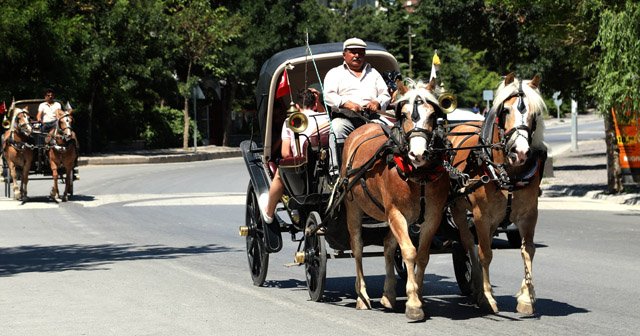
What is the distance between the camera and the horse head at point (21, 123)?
1089 inches

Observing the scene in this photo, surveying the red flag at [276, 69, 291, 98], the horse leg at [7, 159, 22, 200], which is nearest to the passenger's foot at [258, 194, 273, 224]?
the red flag at [276, 69, 291, 98]

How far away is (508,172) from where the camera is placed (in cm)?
1016

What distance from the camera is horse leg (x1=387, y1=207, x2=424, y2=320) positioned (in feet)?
32.4

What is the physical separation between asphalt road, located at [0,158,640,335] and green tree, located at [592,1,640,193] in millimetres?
2149

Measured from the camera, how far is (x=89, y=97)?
5181 cm

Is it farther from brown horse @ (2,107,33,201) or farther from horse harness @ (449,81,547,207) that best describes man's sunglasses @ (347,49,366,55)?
brown horse @ (2,107,33,201)

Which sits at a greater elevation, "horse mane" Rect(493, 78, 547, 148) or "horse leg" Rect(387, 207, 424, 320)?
"horse mane" Rect(493, 78, 547, 148)

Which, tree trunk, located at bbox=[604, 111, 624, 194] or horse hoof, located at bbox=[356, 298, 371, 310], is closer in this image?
horse hoof, located at bbox=[356, 298, 371, 310]

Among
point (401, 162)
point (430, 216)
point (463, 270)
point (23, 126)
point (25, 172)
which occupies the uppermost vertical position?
point (23, 126)

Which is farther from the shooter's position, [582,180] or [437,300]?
[582,180]

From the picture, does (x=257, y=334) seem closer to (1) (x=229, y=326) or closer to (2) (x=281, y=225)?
(1) (x=229, y=326)

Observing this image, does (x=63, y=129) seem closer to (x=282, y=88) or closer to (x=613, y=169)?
(x=613, y=169)

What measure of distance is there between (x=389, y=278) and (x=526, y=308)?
1.33 m

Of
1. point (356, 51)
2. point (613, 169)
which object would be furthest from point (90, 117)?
point (356, 51)
